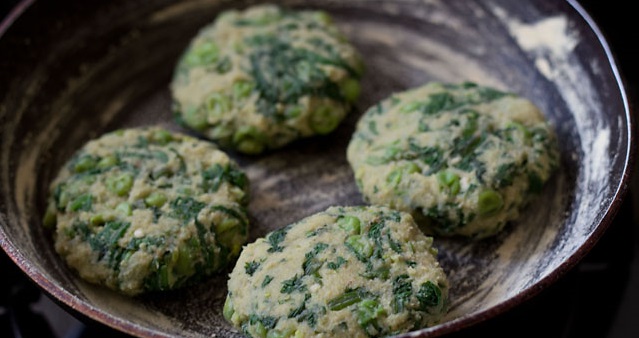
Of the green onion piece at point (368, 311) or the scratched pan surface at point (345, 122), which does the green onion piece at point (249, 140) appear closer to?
the scratched pan surface at point (345, 122)

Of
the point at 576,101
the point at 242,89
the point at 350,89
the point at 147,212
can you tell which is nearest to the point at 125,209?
the point at 147,212

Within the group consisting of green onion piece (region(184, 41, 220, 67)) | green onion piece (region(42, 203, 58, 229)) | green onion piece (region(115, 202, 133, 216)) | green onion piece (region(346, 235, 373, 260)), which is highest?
green onion piece (region(184, 41, 220, 67))

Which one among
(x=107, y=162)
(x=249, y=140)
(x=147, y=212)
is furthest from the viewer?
(x=249, y=140)

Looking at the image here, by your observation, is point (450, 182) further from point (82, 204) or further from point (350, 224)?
point (82, 204)

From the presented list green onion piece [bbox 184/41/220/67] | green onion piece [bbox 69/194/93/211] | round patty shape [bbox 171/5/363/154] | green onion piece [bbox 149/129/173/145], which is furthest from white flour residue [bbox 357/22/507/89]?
green onion piece [bbox 69/194/93/211]

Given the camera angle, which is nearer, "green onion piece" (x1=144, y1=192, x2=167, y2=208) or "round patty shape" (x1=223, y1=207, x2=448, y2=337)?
"round patty shape" (x1=223, y1=207, x2=448, y2=337)

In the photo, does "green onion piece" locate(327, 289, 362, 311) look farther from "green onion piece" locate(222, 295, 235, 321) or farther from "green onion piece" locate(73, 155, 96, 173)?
"green onion piece" locate(73, 155, 96, 173)

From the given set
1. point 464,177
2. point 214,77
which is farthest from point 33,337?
point 464,177

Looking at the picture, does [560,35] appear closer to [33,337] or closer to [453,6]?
[453,6]
